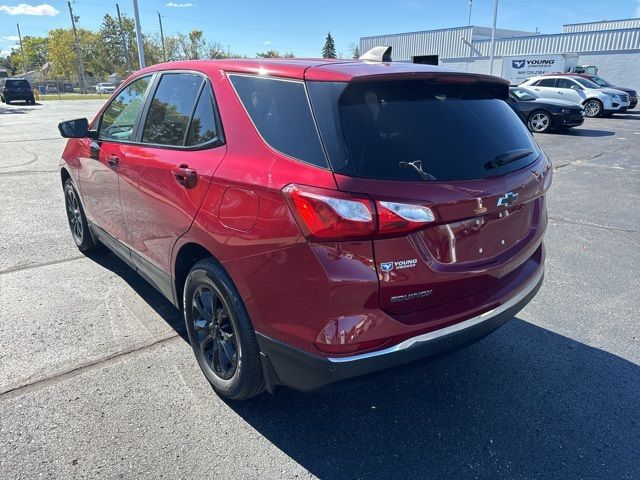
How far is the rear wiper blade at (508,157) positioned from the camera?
231cm

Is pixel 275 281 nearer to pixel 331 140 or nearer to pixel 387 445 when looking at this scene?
pixel 331 140

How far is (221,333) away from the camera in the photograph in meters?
2.61

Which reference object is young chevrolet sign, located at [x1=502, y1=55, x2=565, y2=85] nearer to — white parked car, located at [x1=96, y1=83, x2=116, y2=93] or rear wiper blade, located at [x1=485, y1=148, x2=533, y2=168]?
rear wiper blade, located at [x1=485, y1=148, x2=533, y2=168]

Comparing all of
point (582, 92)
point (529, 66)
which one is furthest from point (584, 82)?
point (529, 66)

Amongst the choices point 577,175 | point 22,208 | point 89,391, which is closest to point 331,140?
point 89,391

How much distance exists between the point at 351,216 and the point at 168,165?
1434 millimetres

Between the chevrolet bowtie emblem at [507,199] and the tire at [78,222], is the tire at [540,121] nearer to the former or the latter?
the tire at [78,222]

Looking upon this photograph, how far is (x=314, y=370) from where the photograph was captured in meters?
2.00

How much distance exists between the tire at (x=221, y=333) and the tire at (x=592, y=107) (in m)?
22.5

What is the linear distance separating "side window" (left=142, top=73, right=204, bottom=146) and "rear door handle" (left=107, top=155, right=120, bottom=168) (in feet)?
1.29

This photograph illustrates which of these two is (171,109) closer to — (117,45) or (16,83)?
(16,83)

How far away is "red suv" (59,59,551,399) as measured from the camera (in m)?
1.91

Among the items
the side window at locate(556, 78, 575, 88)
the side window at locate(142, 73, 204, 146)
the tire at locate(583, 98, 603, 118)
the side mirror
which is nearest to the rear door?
the side window at locate(142, 73, 204, 146)

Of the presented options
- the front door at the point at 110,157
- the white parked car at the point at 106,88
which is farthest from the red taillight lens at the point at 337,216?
the white parked car at the point at 106,88
